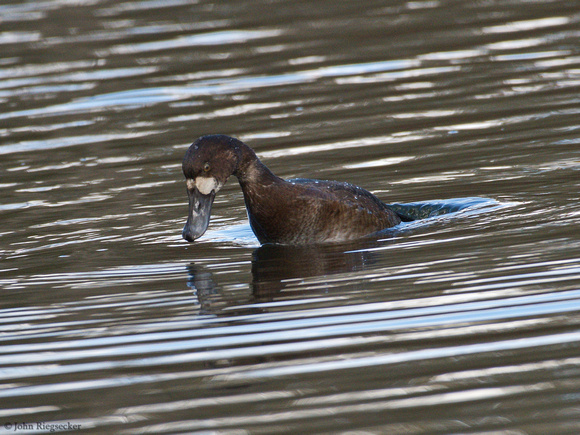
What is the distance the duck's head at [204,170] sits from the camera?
6.70m

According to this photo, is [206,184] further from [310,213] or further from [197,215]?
[310,213]

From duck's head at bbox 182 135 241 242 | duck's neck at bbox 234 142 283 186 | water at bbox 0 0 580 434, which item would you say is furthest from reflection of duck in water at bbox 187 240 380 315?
duck's neck at bbox 234 142 283 186

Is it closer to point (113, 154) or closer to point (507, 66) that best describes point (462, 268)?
point (113, 154)

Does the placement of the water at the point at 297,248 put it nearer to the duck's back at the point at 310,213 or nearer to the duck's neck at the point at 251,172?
the duck's back at the point at 310,213

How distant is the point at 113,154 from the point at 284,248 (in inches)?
164

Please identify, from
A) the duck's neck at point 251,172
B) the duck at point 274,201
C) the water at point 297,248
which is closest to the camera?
the water at point 297,248

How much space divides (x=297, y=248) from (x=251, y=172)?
2.20 feet

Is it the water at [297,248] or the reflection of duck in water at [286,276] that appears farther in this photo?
the reflection of duck in water at [286,276]

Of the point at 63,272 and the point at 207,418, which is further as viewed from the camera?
the point at 63,272

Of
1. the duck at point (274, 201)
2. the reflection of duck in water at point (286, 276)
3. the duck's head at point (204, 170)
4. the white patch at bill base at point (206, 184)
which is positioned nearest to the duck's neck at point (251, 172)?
the duck at point (274, 201)

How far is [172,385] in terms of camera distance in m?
4.43

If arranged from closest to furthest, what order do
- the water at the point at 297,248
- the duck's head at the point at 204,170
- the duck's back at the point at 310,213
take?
1. the water at the point at 297,248
2. the duck's head at the point at 204,170
3. the duck's back at the point at 310,213

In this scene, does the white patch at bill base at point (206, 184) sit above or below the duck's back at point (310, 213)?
above

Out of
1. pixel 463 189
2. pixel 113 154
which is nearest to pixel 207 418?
pixel 463 189
